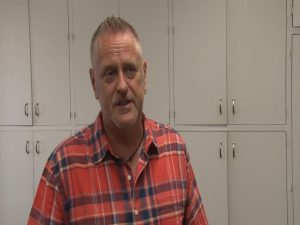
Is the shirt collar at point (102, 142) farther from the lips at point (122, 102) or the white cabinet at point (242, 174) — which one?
the white cabinet at point (242, 174)

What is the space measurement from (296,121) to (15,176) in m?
2.28

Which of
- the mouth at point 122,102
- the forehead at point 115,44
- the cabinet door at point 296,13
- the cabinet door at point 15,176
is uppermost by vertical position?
the cabinet door at point 296,13

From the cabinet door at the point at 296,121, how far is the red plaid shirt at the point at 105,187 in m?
1.54

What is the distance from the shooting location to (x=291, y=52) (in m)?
2.36

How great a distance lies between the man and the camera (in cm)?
99

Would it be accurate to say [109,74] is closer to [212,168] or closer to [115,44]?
[115,44]

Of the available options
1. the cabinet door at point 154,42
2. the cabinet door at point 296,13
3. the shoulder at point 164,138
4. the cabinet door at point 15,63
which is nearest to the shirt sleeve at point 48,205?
the shoulder at point 164,138

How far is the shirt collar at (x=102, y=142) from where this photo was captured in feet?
3.38

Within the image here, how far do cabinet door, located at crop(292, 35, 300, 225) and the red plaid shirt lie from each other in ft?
5.05

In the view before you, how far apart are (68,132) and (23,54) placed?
0.74m

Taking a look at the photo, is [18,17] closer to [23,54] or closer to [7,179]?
[23,54]


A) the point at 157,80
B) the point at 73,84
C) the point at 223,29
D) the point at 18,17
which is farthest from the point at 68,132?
the point at 223,29

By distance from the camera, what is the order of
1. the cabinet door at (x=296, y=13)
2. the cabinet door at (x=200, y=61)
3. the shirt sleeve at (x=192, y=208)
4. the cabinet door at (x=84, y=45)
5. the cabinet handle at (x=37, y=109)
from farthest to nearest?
1. the cabinet handle at (x=37, y=109)
2. the cabinet door at (x=84, y=45)
3. the cabinet door at (x=200, y=61)
4. the cabinet door at (x=296, y=13)
5. the shirt sleeve at (x=192, y=208)

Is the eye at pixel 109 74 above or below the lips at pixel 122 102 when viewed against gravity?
above
